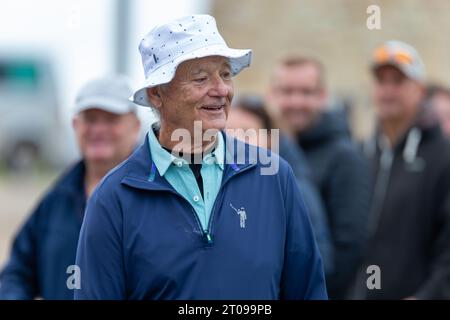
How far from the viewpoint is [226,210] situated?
365cm

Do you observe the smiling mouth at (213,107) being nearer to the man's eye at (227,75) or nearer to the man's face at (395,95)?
the man's eye at (227,75)

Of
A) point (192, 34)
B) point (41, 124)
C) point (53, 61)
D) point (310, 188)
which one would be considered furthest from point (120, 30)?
point (53, 61)

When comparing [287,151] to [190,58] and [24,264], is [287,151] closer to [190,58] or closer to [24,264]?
[24,264]

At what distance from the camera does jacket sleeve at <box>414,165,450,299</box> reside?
Answer: 213 inches

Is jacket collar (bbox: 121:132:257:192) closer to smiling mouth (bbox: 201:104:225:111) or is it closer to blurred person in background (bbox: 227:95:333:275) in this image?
smiling mouth (bbox: 201:104:225:111)

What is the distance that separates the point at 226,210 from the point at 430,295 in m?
2.04

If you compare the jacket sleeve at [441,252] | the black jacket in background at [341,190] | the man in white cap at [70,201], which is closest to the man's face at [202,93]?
the man in white cap at [70,201]

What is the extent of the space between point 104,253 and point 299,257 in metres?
0.63

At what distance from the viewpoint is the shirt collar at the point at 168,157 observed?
3.70 meters

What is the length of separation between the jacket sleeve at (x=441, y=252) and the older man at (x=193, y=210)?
177 cm

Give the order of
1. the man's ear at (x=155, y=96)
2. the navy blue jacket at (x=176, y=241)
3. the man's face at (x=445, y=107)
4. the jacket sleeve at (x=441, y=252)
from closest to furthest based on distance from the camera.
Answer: the navy blue jacket at (x=176, y=241) < the man's ear at (x=155, y=96) < the jacket sleeve at (x=441, y=252) < the man's face at (x=445, y=107)

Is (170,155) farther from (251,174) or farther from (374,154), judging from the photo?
(374,154)

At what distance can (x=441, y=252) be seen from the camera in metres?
5.71

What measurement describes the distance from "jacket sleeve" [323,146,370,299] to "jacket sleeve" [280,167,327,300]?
2.33 meters
